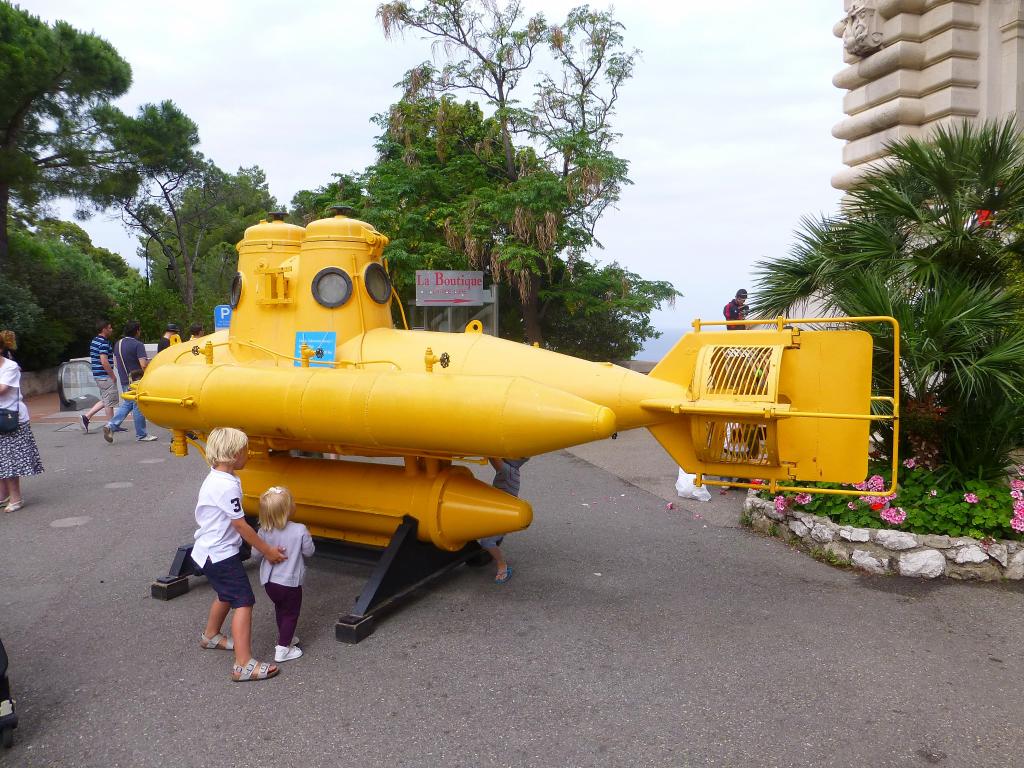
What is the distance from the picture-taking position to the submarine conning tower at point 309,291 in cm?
529

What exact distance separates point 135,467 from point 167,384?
17.4 ft

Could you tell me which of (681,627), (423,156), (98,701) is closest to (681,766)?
(681,627)

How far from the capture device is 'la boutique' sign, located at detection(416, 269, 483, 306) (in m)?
13.1

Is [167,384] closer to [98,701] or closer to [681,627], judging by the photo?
[98,701]

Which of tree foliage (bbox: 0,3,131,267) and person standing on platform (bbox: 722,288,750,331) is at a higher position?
tree foliage (bbox: 0,3,131,267)

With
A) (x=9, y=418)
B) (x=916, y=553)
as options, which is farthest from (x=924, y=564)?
(x=9, y=418)

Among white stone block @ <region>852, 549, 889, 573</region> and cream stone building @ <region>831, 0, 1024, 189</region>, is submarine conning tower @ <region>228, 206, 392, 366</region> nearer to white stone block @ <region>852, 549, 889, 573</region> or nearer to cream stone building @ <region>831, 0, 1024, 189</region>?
white stone block @ <region>852, 549, 889, 573</region>

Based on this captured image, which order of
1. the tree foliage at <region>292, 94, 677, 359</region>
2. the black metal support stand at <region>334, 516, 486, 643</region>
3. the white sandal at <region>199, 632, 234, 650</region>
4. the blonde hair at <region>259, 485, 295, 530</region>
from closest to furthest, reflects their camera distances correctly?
the blonde hair at <region>259, 485, 295, 530</region>
the white sandal at <region>199, 632, 234, 650</region>
the black metal support stand at <region>334, 516, 486, 643</region>
the tree foliage at <region>292, 94, 677, 359</region>

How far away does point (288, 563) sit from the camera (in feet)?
13.7

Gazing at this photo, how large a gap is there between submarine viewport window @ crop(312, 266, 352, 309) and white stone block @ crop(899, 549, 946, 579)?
4490 millimetres

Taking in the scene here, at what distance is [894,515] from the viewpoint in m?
5.44

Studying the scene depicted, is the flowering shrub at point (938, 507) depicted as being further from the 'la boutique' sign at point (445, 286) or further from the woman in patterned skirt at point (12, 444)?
the 'la boutique' sign at point (445, 286)

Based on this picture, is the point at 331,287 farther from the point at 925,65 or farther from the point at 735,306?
the point at 925,65

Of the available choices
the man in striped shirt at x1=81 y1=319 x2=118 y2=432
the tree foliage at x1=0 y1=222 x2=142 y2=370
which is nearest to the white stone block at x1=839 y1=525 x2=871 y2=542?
the man in striped shirt at x1=81 y1=319 x2=118 y2=432
